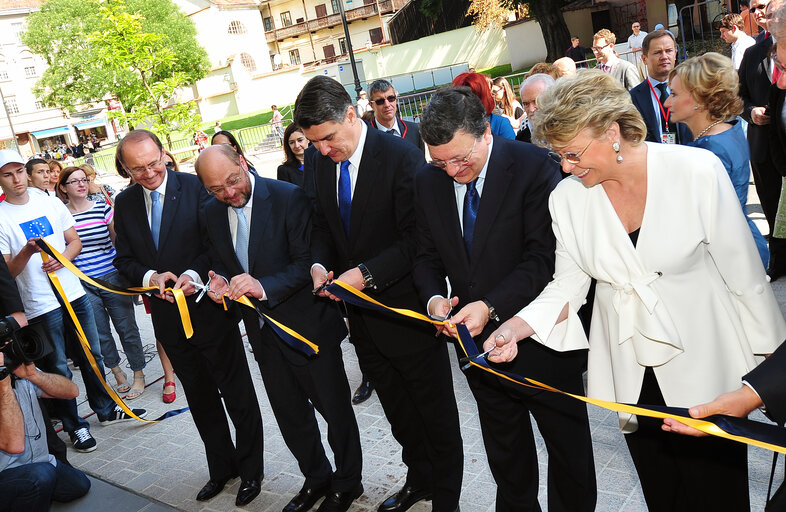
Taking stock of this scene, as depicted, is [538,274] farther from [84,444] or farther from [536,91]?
[84,444]

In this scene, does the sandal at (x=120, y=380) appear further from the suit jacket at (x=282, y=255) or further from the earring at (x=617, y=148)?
the earring at (x=617, y=148)

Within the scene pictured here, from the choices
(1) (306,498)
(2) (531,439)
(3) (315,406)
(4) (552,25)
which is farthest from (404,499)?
(4) (552,25)

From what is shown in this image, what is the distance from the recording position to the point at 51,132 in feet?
220

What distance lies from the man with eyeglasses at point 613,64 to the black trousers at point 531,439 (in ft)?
Result: 16.5

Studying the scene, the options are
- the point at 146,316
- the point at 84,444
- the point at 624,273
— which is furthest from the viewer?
the point at 146,316

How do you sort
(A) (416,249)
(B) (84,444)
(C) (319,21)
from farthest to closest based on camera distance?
(C) (319,21), (B) (84,444), (A) (416,249)

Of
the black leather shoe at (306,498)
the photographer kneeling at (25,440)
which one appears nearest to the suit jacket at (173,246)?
the photographer kneeling at (25,440)

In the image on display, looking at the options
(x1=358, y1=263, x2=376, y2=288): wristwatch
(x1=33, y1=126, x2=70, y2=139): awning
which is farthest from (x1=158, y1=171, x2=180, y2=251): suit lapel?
(x1=33, y1=126, x2=70, y2=139): awning

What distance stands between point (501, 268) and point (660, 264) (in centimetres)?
70

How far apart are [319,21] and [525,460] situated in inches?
2554

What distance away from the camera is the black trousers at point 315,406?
3.87m

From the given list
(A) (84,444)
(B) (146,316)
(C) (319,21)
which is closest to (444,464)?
(A) (84,444)

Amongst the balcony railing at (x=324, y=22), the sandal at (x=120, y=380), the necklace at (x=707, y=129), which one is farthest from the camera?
the balcony railing at (x=324, y=22)

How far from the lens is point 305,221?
12.5 feet
